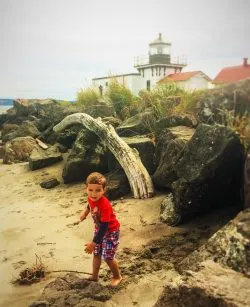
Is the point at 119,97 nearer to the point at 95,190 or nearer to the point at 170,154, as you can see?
the point at 170,154

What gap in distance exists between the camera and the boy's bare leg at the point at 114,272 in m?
4.25

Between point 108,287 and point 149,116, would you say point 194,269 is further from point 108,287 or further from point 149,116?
point 149,116

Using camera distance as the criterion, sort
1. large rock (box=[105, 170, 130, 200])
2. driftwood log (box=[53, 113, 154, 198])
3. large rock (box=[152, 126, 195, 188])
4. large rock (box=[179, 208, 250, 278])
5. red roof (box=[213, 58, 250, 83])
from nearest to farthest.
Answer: large rock (box=[179, 208, 250, 278]) < large rock (box=[152, 126, 195, 188]) < driftwood log (box=[53, 113, 154, 198]) < large rock (box=[105, 170, 130, 200]) < red roof (box=[213, 58, 250, 83])

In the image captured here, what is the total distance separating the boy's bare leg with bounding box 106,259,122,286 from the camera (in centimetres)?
425

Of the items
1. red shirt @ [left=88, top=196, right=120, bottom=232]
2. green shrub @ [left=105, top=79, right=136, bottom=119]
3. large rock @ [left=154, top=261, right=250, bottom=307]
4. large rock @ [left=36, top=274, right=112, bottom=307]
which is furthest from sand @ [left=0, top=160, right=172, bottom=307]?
green shrub @ [left=105, top=79, right=136, bottom=119]

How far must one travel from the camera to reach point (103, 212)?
4172 mm

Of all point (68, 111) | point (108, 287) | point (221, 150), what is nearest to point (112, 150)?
point (221, 150)

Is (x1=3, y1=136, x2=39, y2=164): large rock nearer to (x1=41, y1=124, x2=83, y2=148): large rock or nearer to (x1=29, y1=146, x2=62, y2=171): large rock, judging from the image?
(x1=41, y1=124, x2=83, y2=148): large rock

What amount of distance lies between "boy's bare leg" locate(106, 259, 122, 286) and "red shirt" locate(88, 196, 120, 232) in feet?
1.25

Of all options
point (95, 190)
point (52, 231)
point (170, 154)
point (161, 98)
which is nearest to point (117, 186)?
point (170, 154)

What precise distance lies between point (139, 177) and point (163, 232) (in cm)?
195

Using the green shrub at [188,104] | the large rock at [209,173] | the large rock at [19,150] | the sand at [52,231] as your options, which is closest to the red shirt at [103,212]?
the sand at [52,231]

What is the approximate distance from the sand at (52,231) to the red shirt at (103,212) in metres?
0.74

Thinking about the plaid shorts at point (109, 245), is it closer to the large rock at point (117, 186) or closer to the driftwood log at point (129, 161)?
the driftwood log at point (129, 161)
